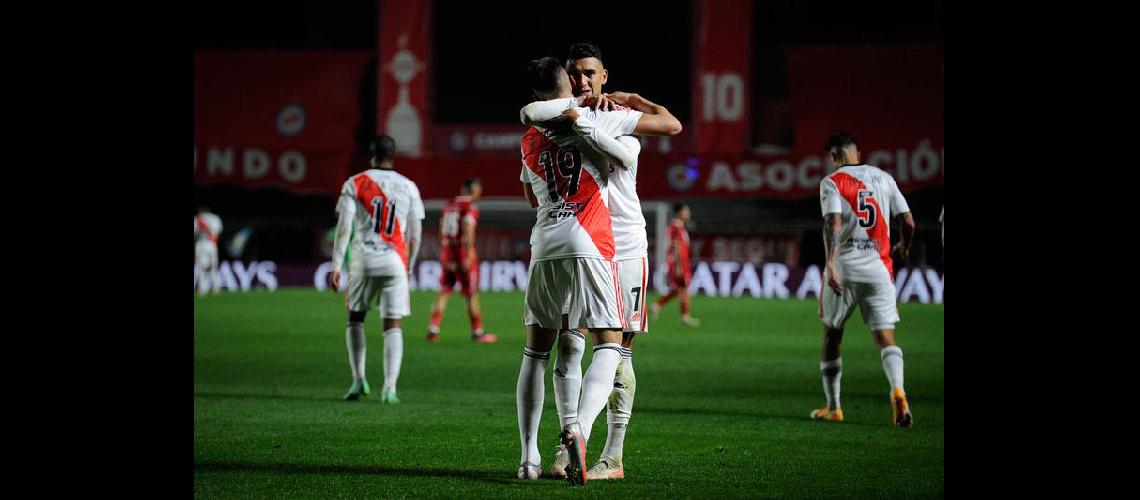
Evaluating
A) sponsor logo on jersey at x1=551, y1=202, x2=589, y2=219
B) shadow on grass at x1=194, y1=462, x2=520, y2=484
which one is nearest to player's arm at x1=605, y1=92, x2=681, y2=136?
sponsor logo on jersey at x1=551, y1=202, x2=589, y2=219

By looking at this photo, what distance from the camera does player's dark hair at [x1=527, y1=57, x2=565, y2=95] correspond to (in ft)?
18.6

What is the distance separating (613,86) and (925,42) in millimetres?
8455

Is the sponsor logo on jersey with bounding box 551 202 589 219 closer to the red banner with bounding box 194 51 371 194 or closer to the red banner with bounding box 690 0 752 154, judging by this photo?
the red banner with bounding box 690 0 752 154

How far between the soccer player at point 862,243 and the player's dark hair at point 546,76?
123 inches

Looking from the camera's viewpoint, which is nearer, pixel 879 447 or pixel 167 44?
pixel 167 44

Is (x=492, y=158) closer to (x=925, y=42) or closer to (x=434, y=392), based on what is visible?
(x=925, y=42)

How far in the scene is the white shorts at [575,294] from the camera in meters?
5.68

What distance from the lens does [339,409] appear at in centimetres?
895

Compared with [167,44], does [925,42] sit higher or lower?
higher

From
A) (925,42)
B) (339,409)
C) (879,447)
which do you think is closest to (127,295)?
(879,447)

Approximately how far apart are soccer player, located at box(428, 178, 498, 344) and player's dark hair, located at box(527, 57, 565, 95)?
390 inches

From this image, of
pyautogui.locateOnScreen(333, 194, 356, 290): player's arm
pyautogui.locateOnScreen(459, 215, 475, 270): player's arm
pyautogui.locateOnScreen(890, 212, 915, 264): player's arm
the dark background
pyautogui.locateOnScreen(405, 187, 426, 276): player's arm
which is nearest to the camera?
pyautogui.locateOnScreen(890, 212, 915, 264): player's arm

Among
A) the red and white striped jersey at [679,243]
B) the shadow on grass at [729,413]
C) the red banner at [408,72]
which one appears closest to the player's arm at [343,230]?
the shadow on grass at [729,413]

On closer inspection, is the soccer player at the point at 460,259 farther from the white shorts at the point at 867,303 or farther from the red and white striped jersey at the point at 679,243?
the white shorts at the point at 867,303
